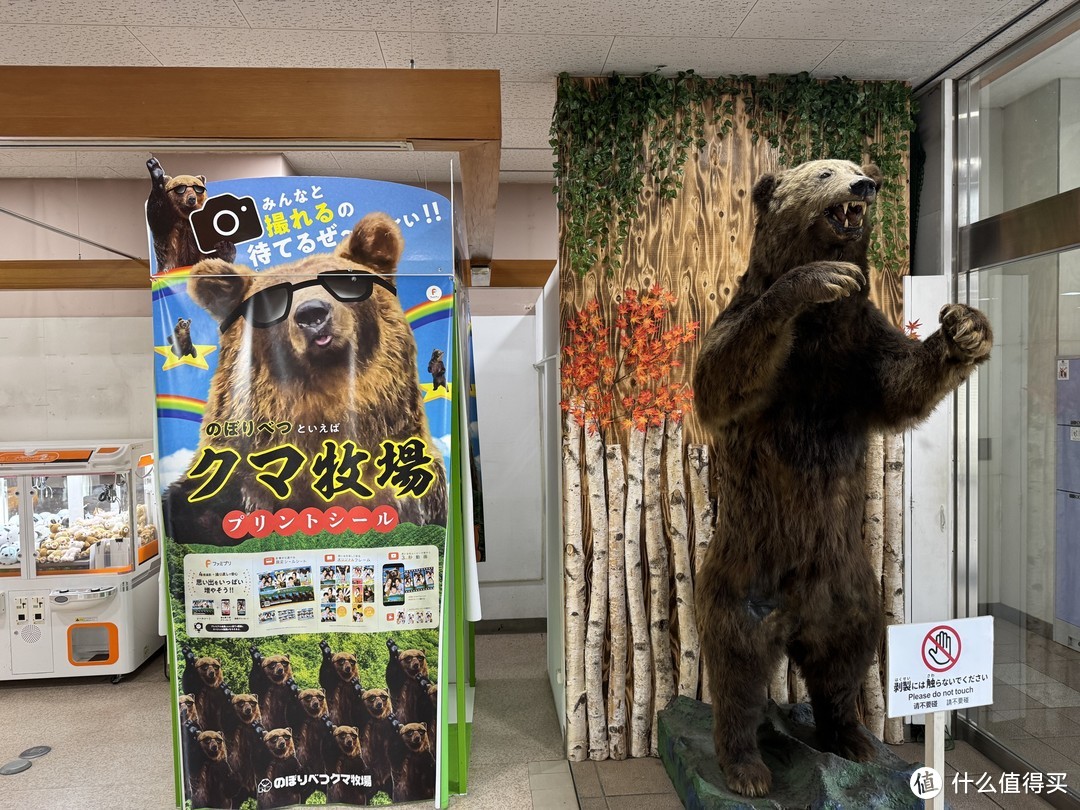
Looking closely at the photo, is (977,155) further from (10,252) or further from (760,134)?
(10,252)

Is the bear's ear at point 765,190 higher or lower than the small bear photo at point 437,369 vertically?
higher

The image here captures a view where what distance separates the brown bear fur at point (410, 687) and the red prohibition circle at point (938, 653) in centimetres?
178

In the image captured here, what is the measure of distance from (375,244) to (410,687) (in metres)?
1.71

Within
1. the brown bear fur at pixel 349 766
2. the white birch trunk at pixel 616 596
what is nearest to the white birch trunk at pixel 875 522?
the white birch trunk at pixel 616 596

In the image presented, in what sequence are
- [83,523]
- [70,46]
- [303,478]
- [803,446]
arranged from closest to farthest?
[803,446] < [303,478] < [70,46] < [83,523]

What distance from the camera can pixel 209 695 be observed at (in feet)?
9.61

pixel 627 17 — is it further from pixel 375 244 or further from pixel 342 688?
pixel 342 688

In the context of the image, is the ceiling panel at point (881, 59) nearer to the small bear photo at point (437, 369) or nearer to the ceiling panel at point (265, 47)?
the ceiling panel at point (265, 47)

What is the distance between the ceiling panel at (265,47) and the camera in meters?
3.11

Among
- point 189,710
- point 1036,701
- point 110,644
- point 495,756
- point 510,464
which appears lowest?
point 495,756

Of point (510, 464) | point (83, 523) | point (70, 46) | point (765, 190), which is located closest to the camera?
point (765, 190)

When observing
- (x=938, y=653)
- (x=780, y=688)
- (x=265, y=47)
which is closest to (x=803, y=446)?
(x=938, y=653)

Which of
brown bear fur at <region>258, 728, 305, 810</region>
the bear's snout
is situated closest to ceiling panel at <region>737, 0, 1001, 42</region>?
the bear's snout

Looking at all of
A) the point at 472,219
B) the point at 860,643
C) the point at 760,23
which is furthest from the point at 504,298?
the point at 860,643
